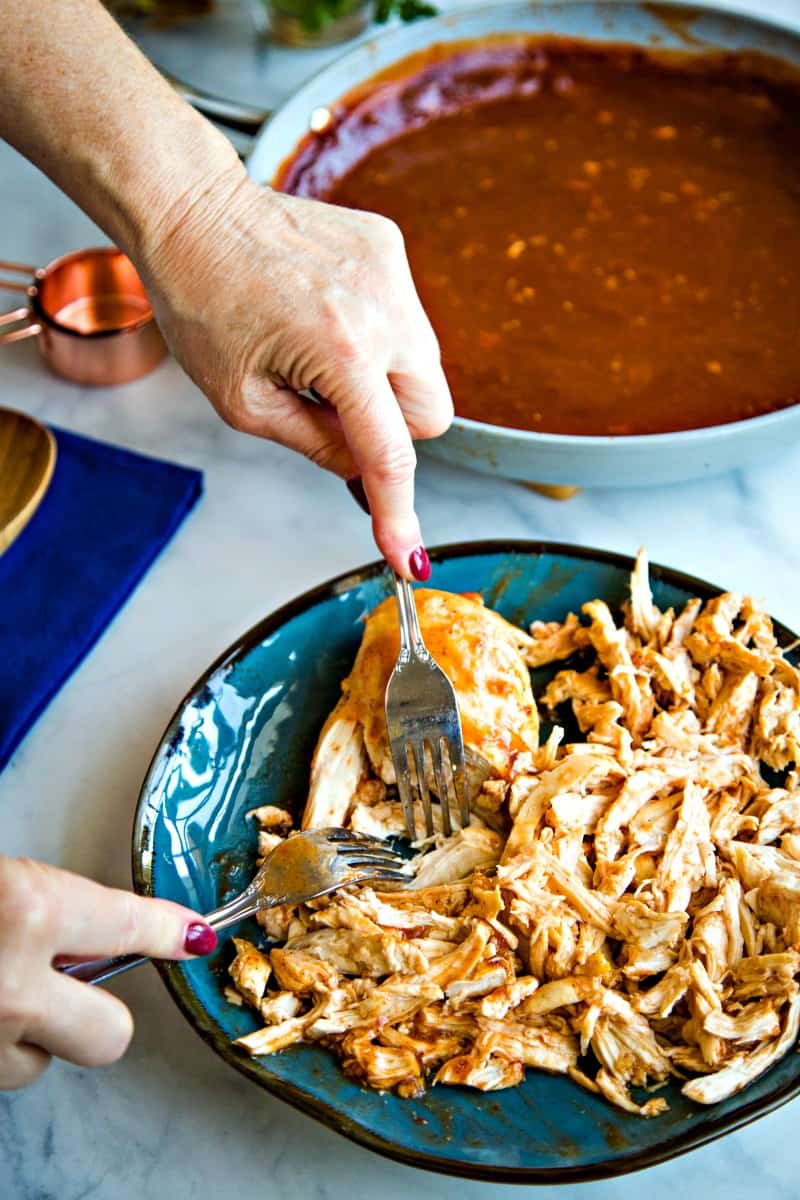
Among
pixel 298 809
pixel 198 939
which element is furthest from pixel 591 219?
pixel 198 939

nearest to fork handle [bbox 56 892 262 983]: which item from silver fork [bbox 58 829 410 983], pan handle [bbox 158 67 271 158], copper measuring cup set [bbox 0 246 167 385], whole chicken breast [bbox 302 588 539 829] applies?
silver fork [bbox 58 829 410 983]

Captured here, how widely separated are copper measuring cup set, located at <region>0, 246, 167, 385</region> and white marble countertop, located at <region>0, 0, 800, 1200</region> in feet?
0.21

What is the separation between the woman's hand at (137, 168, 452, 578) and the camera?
1469 millimetres

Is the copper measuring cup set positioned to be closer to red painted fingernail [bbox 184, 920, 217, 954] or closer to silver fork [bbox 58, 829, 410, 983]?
silver fork [bbox 58, 829, 410, 983]

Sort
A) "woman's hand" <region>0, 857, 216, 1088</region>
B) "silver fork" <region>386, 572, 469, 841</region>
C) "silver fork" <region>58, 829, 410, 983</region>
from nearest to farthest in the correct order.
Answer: "woman's hand" <region>0, 857, 216, 1088</region> < "silver fork" <region>58, 829, 410, 983</region> < "silver fork" <region>386, 572, 469, 841</region>

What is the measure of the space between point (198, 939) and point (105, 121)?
1.04 meters

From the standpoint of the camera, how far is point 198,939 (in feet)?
4.01

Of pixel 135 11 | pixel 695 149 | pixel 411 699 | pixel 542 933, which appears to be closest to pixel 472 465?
pixel 411 699

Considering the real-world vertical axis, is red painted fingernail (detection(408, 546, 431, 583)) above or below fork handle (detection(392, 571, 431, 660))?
above

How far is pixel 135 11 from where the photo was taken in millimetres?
3004

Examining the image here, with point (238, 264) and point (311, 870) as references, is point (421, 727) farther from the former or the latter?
point (238, 264)

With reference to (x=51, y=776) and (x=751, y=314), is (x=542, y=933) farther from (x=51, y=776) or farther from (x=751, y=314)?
(x=751, y=314)

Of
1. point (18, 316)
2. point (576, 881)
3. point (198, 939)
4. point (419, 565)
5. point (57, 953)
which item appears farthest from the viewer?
point (18, 316)

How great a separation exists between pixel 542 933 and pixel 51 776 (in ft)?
2.59
